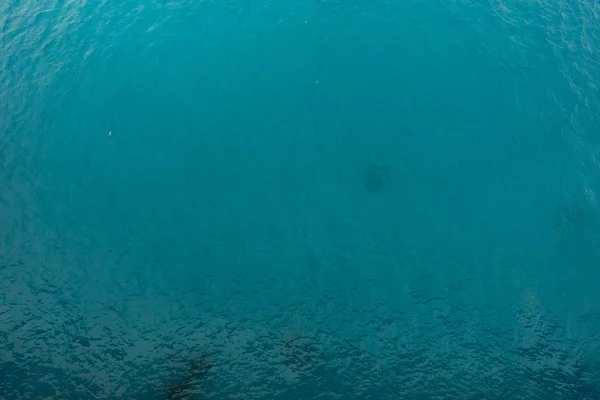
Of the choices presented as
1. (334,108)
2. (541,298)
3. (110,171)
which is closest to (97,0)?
(110,171)

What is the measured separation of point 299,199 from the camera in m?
72.4

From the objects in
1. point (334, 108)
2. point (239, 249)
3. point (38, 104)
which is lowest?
point (239, 249)

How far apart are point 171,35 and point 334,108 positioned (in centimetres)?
3498

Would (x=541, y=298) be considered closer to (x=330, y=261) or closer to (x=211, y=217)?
(x=330, y=261)

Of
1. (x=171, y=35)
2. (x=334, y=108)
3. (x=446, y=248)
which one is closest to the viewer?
(x=446, y=248)

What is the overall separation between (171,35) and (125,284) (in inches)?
1943

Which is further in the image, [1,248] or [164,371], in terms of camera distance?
[1,248]

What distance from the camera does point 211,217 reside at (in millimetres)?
70938

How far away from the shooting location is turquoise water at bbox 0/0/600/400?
59469 mm

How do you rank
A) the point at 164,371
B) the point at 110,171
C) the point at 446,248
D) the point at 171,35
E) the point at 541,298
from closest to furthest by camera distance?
the point at 164,371
the point at 541,298
the point at 446,248
the point at 110,171
the point at 171,35

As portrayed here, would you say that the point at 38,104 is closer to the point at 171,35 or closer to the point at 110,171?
the point at 110,171

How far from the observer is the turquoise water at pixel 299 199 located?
59.5 m

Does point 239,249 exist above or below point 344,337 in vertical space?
above

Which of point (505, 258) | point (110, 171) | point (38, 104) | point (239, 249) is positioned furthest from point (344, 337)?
point (38, 104)
